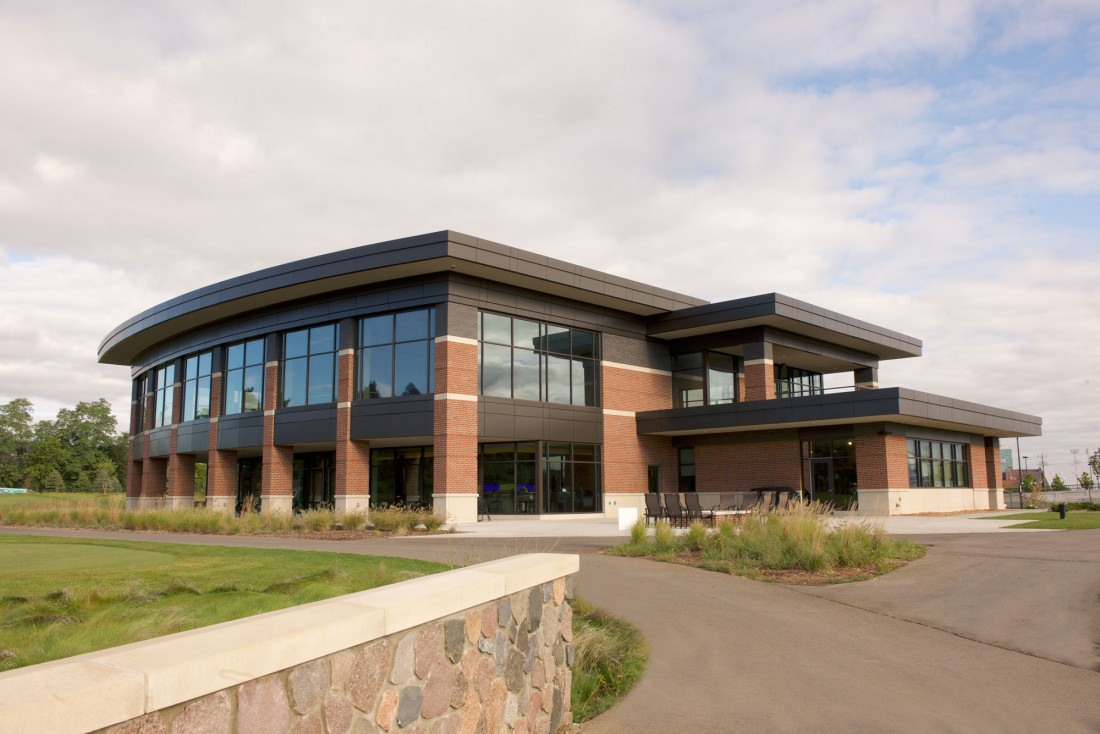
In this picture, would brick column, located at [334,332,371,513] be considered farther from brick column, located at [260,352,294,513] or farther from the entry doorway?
the entry doorway

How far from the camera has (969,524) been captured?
2439 centimetres

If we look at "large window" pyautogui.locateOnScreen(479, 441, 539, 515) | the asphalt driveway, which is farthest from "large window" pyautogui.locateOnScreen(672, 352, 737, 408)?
the asphalt driveway

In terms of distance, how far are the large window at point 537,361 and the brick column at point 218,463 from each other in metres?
13.9

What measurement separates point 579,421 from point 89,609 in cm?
2500

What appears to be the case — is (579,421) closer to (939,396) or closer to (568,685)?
(939,396)

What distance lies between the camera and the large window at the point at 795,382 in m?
40.9

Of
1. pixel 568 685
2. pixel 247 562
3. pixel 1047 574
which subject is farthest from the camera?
pixel 247 562

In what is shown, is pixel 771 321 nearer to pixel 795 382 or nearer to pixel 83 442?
pixel 795 382

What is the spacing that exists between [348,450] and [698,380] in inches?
635

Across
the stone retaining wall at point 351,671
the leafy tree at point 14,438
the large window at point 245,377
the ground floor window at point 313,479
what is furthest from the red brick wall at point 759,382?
the leafy tree at point 14,438

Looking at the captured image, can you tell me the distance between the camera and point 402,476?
32688 millimetres

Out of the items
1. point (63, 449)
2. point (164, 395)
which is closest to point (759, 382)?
point (164, 395)

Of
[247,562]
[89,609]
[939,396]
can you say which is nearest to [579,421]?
[939,396]

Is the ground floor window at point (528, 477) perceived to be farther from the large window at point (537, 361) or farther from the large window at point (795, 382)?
the large window at point (795, 382)
